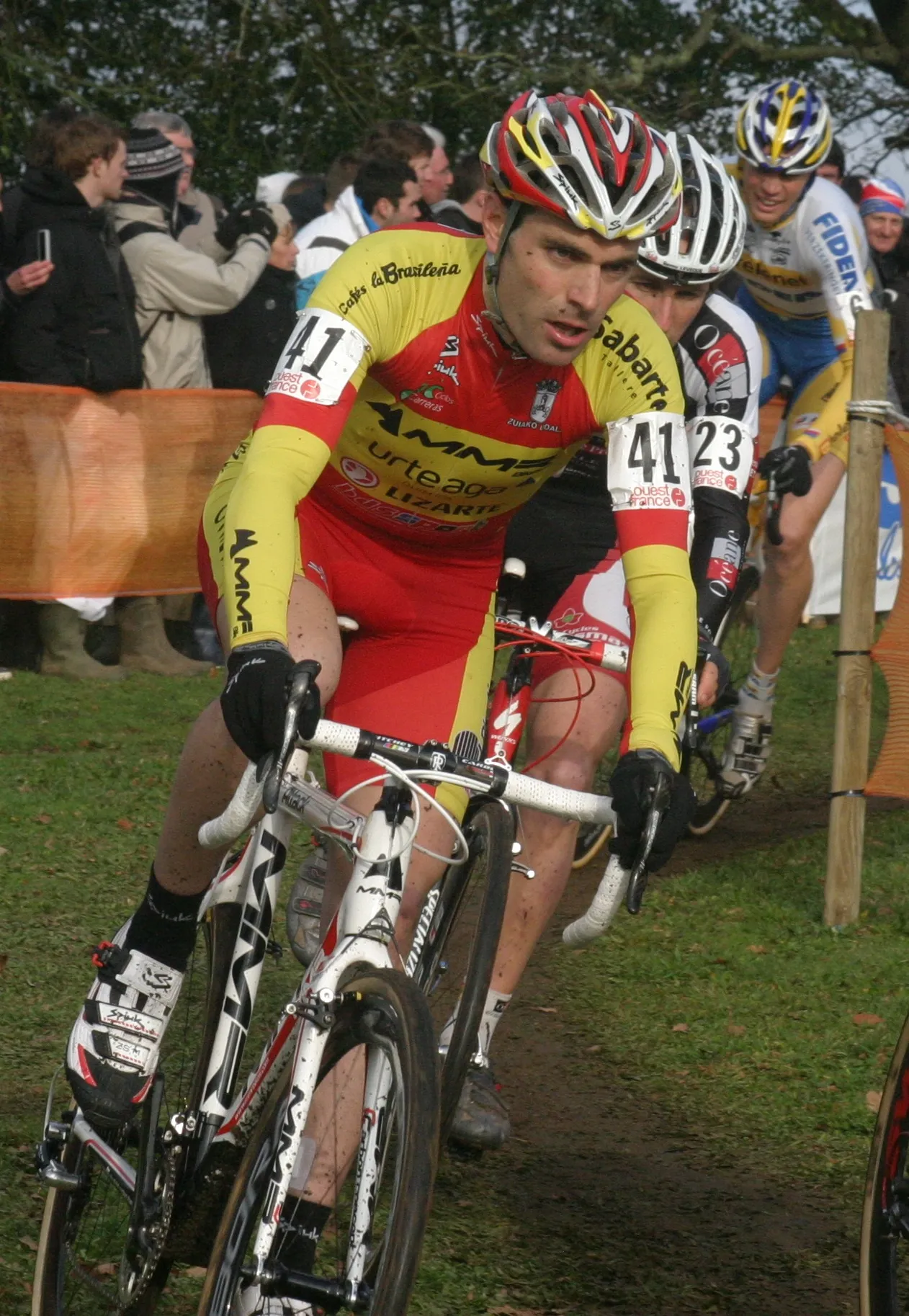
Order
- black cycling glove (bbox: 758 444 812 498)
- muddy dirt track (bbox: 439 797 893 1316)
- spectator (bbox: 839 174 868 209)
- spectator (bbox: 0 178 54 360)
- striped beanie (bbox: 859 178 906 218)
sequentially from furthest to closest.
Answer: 1. spectator (bbox: 839 174 868 209)
2. striped beanie (bbox: 859 178 906 218)
3. spectator (bbox: 0 178 54 360)
4. black cycling glove (bbox: 758 444 812 498)
5. muddy dirt track (bbox: 439 797 893 1316)

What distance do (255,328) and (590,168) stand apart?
24.8 ft

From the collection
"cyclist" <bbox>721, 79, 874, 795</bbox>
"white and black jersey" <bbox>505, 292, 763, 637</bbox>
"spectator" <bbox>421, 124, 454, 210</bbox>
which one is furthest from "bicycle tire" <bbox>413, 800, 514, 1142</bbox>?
"spectator" <bbox>421, 124, 454, 210</bbox>

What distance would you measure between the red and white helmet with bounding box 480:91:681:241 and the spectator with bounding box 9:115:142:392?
6.41m

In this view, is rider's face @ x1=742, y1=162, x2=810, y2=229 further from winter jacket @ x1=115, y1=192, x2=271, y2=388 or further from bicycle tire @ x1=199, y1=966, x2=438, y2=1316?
bicycle tire @ x1=199, y1=966, x2=438, y2=1316

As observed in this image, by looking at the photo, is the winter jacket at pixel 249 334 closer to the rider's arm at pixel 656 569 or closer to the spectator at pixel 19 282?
the spectator at pixel 19 282

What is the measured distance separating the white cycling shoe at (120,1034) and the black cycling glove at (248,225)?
23.9ft

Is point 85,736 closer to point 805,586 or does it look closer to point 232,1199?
point 805,586

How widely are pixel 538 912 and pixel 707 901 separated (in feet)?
7.55

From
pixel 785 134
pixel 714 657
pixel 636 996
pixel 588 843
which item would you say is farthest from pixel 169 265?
pixel 714 657

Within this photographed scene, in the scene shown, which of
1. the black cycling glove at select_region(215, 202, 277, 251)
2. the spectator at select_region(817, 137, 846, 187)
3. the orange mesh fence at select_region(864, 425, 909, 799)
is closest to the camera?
the orange mesh fence at select_region(864, 425, 909, 799)

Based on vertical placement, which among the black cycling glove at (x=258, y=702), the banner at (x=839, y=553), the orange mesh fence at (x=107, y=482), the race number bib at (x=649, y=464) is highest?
the race number bib at (x=649, y=464)

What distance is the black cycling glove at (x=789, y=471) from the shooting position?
707cm

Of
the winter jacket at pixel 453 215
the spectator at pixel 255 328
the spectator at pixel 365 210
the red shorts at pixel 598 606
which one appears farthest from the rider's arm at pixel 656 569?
the winter jacket at pixel 453 215

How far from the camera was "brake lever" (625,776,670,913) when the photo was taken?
2.84 meters
